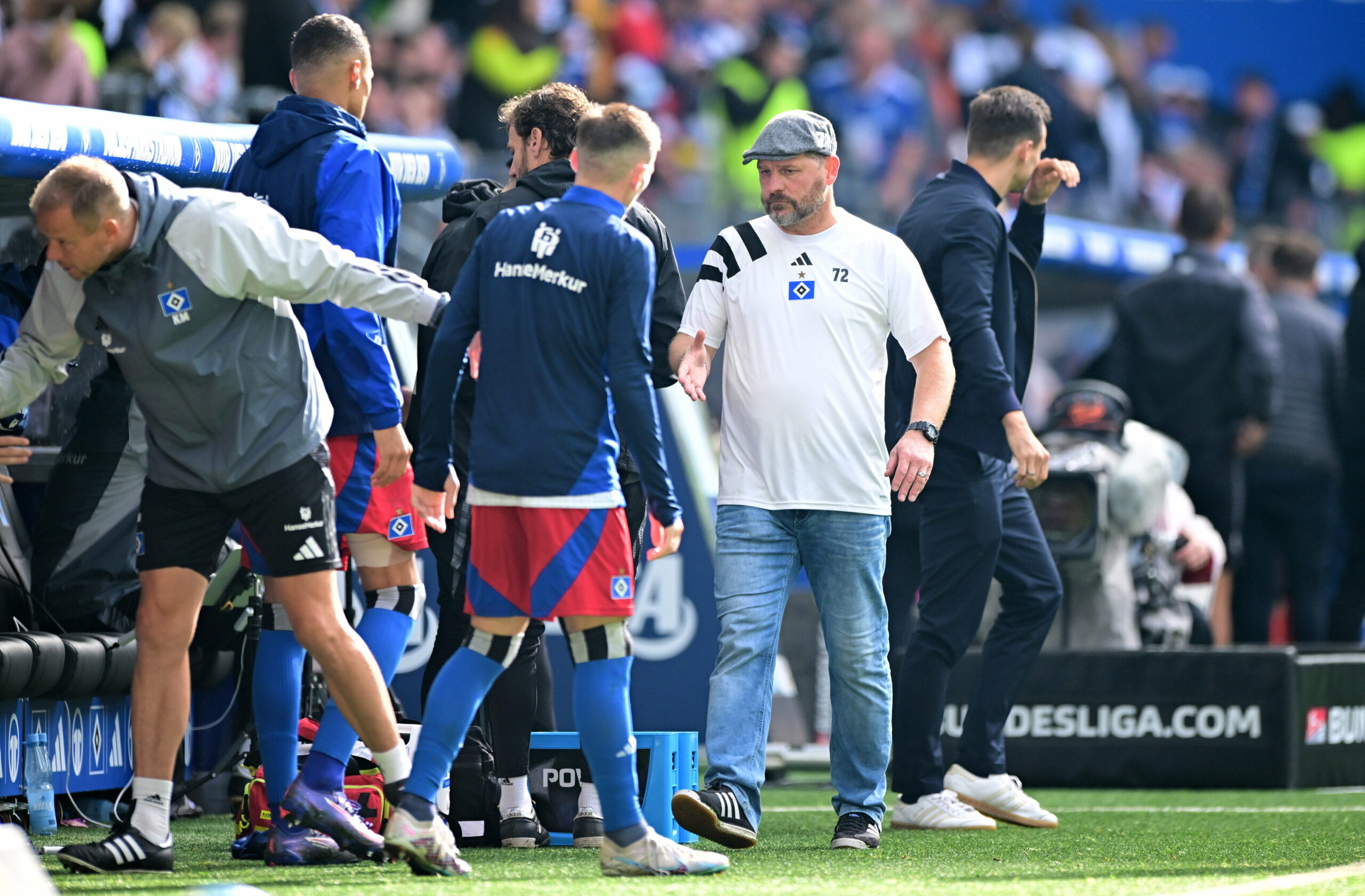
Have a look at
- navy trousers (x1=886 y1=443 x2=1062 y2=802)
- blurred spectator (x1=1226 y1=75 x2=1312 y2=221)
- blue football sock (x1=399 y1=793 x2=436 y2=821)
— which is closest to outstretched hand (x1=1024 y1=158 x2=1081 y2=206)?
navy trousers (x1=886 y1=443 x2=1062 y2=802)

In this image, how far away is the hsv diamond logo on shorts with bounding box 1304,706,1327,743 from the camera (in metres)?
8.24

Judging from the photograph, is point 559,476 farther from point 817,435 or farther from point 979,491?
point 979,491

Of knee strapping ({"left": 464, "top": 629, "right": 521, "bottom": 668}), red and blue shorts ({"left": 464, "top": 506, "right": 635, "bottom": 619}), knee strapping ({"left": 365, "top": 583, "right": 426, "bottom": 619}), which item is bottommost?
knee strapping ({"left": 464, "top": 629, "right": 521, "bottom": 668})

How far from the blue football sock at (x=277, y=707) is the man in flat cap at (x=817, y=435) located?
119 centimetres

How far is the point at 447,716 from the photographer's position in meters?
4.75

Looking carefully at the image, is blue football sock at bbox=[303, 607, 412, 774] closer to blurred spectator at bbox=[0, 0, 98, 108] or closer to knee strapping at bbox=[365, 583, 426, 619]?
knee strapping at bbox=[365, 583, 426, 619]

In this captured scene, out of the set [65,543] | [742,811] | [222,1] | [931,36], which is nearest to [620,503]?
[742,811]

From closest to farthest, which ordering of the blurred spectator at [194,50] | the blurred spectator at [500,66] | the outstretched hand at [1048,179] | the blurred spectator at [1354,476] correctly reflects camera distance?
the outstretched hand at [1048,179] < the blurred spectator at [1354,476] < the blurred spectator at [194,50] < the blurred spectator at [500,66]

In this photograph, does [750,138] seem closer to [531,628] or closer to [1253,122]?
[1253,122]

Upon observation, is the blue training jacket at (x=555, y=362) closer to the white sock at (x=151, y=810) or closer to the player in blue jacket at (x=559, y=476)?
the player in blue jacket at (x=559, y=476)

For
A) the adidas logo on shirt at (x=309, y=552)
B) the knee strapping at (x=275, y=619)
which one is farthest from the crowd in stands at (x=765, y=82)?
the adidas logo on shirt at (x=309, y=552)

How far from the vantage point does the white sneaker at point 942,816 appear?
642 centimetres

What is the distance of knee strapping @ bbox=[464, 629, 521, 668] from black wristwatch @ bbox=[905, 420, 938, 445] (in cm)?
157

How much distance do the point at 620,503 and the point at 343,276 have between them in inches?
35.6
